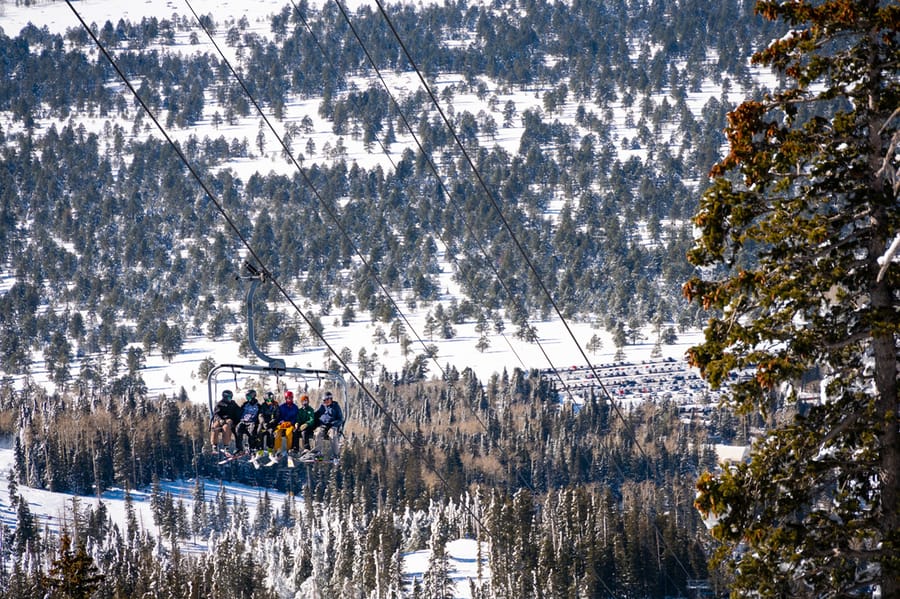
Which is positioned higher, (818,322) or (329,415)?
(818,322)

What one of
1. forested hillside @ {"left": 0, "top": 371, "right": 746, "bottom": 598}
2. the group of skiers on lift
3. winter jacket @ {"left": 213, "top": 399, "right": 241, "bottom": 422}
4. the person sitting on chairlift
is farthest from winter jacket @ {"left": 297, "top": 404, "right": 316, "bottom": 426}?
forested hillside @ {"left": 0, "top": 371, "right": 746, "bottom": 598}

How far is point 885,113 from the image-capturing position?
1389 cm

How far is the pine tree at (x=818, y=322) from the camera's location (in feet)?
44.3

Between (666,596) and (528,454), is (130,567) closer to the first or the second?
(666,596)

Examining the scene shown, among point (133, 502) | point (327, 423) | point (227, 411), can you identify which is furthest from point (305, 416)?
point (133, 502)

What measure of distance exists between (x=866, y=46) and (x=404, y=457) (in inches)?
6959

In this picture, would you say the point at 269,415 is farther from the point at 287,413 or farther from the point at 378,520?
the point at 378,520

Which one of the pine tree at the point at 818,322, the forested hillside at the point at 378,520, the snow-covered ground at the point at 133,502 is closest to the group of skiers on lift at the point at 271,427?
the pine tree at the point at 818,322

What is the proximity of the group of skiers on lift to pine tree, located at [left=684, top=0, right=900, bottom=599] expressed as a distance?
18.0 metres

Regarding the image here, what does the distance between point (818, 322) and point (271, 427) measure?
19.1 meters

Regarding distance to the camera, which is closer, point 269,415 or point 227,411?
point 227,411

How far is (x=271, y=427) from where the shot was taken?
31.2m

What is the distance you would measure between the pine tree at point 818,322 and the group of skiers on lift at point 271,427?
A: 59.0 ft

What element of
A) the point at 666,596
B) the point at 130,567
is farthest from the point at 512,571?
the point at 130,567
